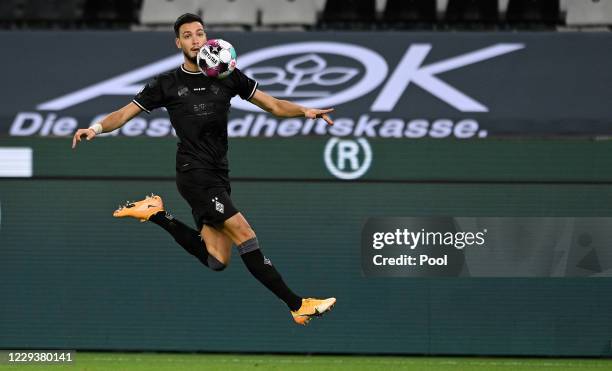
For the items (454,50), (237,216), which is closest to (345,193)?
(454,50)

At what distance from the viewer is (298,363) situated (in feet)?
44.2

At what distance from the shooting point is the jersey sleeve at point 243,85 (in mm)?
10039

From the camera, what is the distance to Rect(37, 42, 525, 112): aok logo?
14289mm

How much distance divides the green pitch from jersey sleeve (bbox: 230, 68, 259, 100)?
11.8ft

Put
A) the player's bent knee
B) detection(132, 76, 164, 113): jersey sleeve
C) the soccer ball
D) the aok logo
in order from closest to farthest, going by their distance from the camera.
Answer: the soccer ball → detection(132, 76, 164, 113): jersey sleeve → the player's bent knee → the aok logo

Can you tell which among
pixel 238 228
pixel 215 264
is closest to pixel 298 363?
pixel 215 264

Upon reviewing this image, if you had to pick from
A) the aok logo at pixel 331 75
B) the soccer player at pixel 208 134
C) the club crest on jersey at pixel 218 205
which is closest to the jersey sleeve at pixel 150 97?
the soccer player at pixel 208 134

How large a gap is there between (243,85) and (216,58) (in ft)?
1.55

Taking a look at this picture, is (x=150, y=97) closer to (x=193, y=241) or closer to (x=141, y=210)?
(x=141, y=210)

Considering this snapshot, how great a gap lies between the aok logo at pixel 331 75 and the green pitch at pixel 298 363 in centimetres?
266

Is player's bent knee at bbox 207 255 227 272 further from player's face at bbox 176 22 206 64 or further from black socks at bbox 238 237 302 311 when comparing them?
player's face at bbox 176 22 206 64

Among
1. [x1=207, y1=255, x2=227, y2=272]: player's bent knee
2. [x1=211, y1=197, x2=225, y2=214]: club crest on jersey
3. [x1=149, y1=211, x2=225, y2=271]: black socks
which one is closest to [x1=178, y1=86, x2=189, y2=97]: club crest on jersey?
[x1=211, y1=197, x2=225, y2=214]: club crest on jersey

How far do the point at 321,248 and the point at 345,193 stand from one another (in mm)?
641

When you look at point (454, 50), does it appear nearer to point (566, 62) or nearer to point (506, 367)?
point (566, 62)
